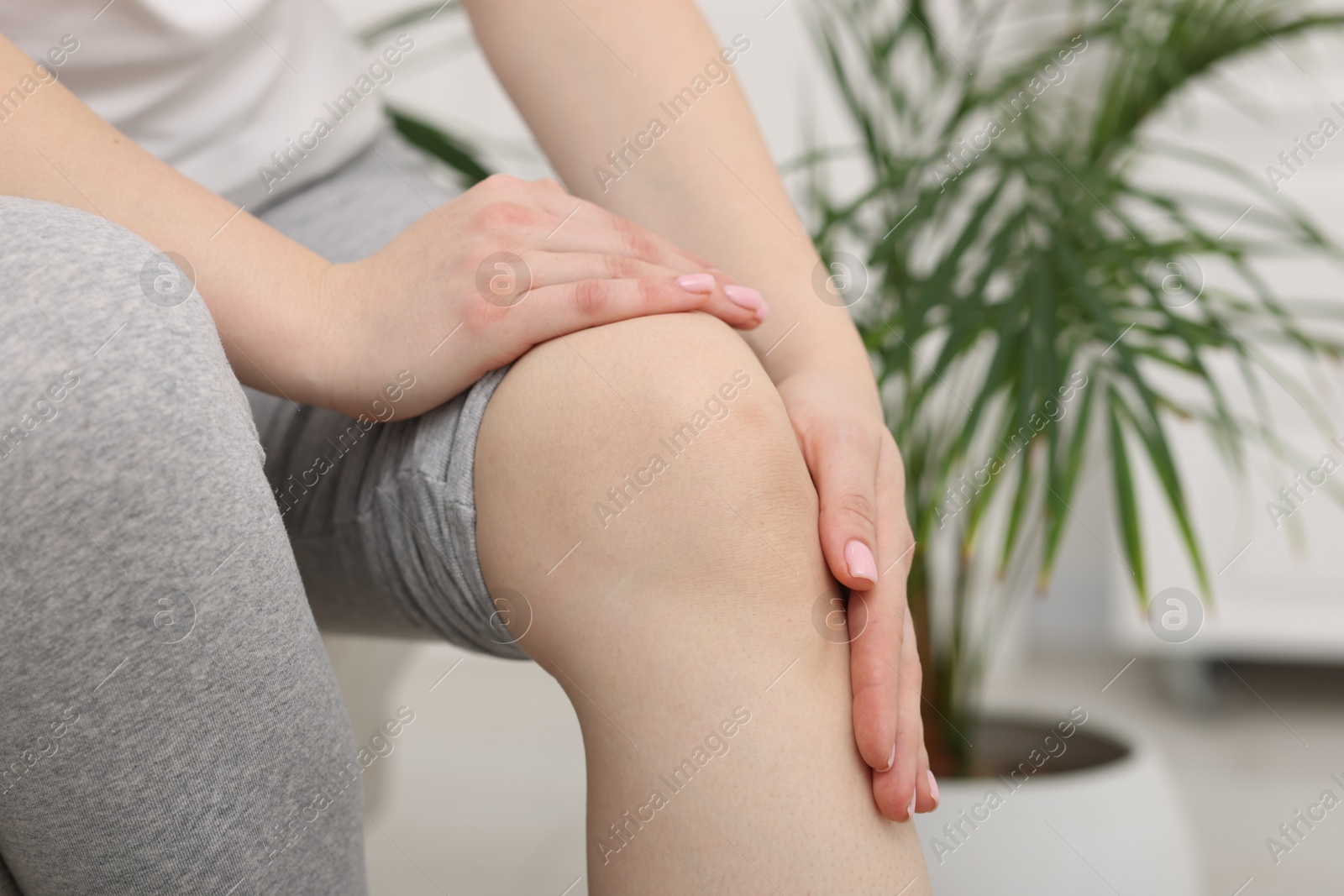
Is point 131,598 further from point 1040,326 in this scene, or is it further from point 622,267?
point 1040,326

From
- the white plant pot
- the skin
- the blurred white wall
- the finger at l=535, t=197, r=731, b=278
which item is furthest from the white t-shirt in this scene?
the blurred white wall

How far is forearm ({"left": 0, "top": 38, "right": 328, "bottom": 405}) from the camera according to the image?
427 mm

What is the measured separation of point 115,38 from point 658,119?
292 mm

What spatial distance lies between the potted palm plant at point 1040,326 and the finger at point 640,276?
12 centimetres

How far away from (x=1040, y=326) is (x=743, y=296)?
0.30 meters

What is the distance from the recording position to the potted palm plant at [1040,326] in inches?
26.8

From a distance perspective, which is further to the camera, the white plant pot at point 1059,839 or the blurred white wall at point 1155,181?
the blurred white wall at point 1155,181

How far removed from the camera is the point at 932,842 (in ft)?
2.44

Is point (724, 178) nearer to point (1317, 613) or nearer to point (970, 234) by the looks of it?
point (970, 234)

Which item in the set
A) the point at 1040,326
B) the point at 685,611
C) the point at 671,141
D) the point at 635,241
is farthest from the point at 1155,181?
the point at 685,611

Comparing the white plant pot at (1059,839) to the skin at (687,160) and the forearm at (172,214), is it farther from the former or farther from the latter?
the forearm at (172,214)

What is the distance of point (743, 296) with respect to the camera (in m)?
0.48

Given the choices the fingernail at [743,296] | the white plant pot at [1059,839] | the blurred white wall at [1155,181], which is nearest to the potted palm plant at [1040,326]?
the white plant pot at [1059,839]

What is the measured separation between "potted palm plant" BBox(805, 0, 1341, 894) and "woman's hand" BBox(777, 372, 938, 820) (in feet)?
0.45
